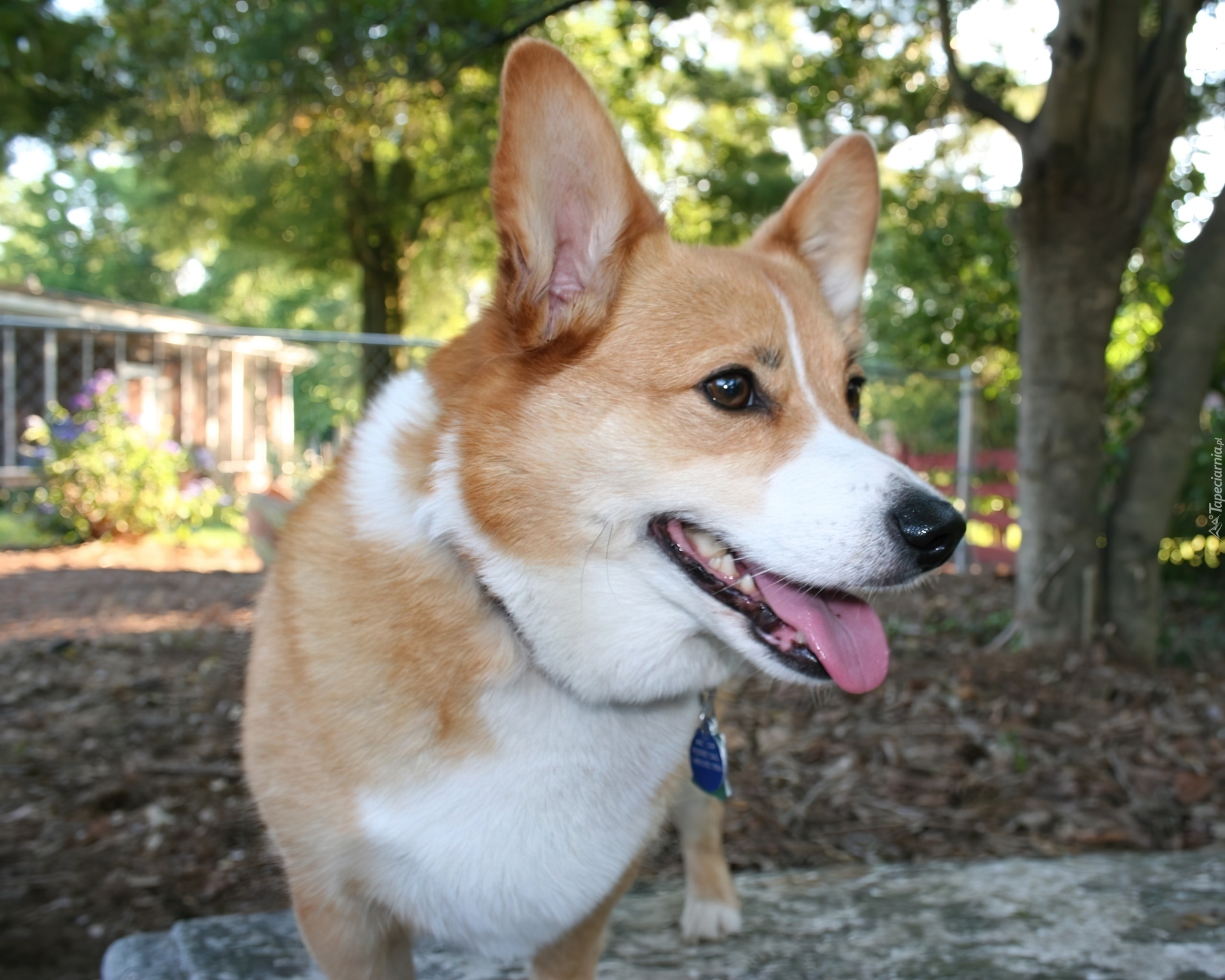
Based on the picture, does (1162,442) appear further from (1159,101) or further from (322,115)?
(322,115)

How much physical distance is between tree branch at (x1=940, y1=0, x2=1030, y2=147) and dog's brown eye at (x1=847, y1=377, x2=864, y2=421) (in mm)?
3157

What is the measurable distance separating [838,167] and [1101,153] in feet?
9.06

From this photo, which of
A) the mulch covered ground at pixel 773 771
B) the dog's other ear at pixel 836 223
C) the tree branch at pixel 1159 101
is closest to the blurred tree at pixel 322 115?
the dog's other ear at pixel 836 223

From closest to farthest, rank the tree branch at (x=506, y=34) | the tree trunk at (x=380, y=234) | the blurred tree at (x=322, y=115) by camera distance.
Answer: the tree branch at (x=506, y=34) < the blurred tree at (x=322, y=115) < the tree trunk at (x=380, y=234)

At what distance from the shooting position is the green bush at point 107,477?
8.38 m

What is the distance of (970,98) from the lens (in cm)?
472

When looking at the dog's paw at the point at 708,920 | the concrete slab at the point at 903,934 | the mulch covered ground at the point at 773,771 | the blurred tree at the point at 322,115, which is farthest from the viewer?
the blurred tree at the point at 322,115

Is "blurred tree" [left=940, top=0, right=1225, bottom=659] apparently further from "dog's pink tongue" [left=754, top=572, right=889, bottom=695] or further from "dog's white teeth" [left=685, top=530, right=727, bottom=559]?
"dog's white teeth" [left=685, top=530, right=727, bottom=559]

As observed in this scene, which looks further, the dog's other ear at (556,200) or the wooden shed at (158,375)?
the wooden shed at (158,375)

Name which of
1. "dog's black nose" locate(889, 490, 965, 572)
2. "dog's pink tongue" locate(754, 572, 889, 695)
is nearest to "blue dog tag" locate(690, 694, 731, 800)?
"dog's pink tongue" locate(754, 572, 889, 695)

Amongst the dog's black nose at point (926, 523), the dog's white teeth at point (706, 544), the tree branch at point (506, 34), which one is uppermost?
the tree branch at point (506, 34)

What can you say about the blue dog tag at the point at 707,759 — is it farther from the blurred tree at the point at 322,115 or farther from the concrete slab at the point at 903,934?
the blurred tree at the point at 322,115

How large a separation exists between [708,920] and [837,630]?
46.4 inches

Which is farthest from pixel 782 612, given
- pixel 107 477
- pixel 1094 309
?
pixel 107 477
